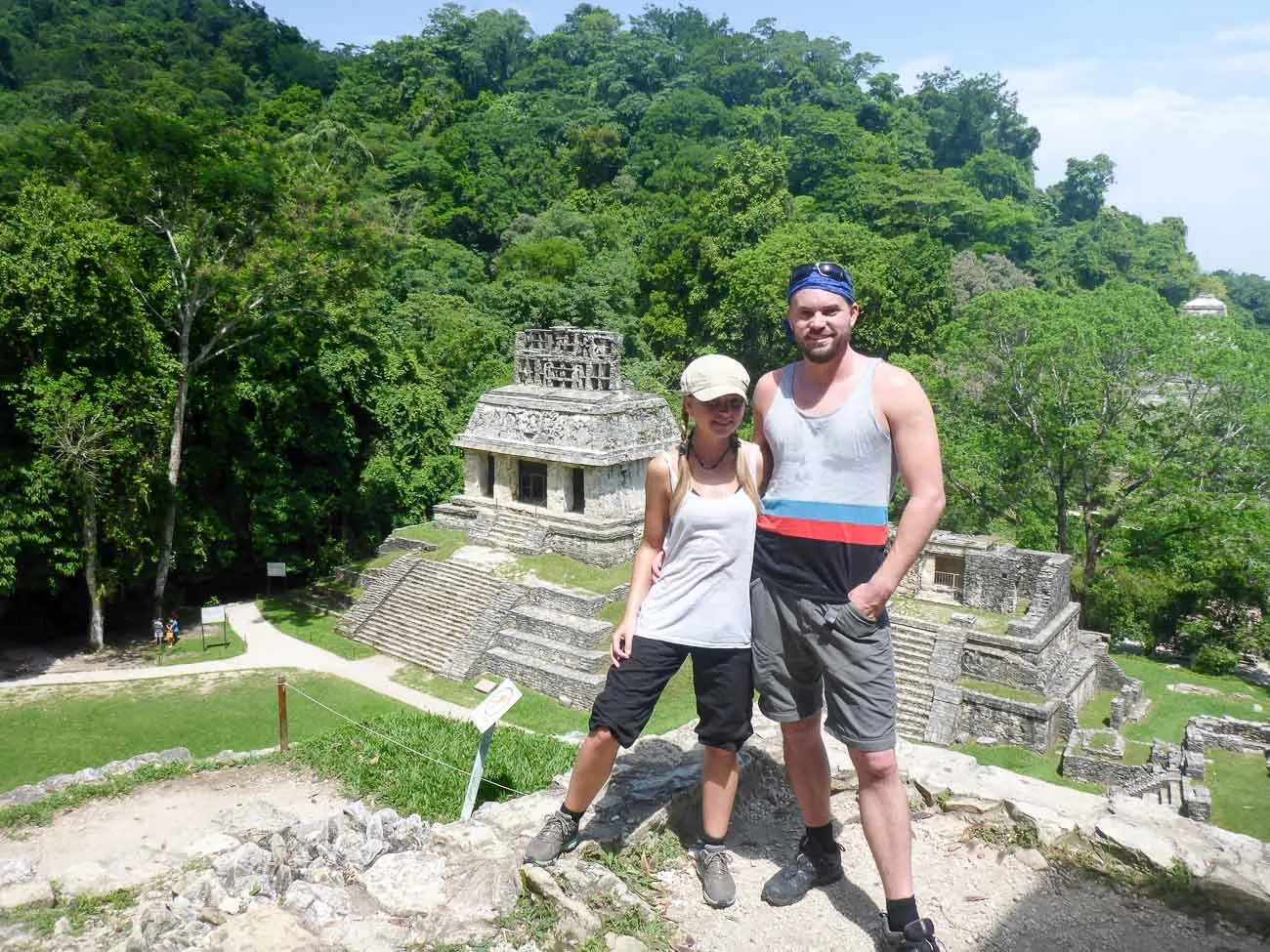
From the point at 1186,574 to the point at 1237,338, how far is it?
21.5 ft

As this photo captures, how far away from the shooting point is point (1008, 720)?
17000 mm

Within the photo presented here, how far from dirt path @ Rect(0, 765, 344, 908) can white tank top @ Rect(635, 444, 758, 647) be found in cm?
554

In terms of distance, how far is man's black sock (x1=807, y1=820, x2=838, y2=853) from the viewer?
16.6 ft

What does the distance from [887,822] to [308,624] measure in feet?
63.3

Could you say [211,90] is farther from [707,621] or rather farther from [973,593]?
[707,621]

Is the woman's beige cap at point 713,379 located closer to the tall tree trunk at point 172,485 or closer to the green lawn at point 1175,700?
the green lawn at point 1175,700

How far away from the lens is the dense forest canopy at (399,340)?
18844 mm

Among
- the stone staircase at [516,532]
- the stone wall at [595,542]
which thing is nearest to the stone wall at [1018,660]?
the stone wall at [595,542]

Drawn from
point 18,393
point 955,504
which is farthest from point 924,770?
point 955,504

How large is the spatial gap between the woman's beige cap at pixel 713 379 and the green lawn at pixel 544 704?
11.1 meters

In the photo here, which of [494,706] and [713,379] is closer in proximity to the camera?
[713,379]

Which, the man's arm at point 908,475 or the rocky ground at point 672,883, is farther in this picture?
the rocky ground at point 672,883

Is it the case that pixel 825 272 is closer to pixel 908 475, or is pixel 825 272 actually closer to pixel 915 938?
pixel 908 475

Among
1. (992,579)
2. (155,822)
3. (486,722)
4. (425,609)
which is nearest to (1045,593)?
(992,579)
